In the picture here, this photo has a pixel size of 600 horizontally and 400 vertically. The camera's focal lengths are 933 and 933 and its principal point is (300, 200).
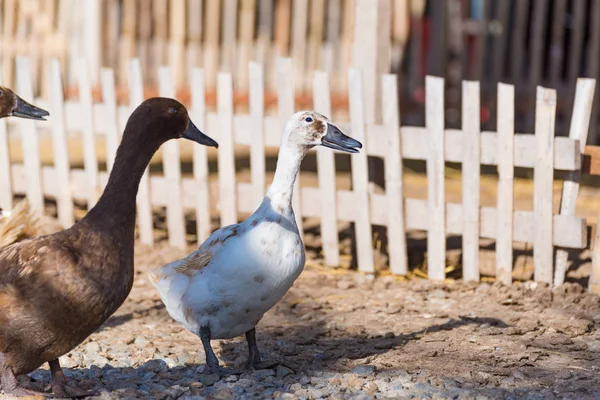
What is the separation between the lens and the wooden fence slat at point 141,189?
7.54m

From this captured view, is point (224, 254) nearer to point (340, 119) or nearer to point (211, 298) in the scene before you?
point (211, 298)

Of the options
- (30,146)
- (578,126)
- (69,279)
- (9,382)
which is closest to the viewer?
(69,279)

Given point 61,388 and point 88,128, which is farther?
point 88,128

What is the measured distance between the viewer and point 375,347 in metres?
5.05

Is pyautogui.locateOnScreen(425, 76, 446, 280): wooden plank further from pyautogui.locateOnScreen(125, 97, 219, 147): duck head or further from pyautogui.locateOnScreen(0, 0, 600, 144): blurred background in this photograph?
pyautogui.locateOnScreen(0, 0, 600, 144): blurred background

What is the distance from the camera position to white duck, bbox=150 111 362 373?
4297mm

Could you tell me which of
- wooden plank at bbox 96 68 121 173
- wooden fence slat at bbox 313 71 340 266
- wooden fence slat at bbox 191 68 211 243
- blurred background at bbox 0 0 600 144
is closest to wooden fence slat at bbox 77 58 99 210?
wooden plank at bbox 96 68 121 173

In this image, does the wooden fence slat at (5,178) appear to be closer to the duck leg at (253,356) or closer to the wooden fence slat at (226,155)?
the wooden fence slat at (226,155)

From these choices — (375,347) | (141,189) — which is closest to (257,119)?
(141,189)

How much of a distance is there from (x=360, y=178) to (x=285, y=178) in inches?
89.2

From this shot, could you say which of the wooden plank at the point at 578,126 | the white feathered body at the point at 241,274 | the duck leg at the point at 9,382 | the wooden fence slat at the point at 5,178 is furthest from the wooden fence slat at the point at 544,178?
the wooden fence slat at the point at 5,178

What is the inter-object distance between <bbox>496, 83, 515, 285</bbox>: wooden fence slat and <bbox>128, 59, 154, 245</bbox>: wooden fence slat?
285 centimetres

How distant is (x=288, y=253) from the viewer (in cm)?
432

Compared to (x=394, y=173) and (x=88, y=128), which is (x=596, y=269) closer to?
(x=394, y=173)
